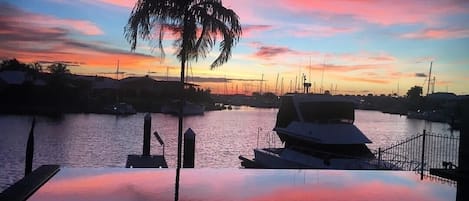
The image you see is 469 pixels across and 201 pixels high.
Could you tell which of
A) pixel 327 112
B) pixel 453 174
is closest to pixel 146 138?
pixel 327 112

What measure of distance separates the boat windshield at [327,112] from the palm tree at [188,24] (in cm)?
1561

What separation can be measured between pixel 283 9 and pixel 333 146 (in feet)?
26.8

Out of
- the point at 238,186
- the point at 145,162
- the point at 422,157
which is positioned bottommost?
the point at 145,162

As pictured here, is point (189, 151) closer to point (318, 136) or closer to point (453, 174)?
point (318, 136)

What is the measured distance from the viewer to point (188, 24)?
7.02 metres

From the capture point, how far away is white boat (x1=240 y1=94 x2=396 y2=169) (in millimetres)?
21141

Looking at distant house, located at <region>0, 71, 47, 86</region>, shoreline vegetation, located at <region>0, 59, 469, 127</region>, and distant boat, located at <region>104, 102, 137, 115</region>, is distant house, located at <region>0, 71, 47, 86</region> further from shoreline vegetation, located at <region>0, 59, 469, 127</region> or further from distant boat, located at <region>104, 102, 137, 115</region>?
distant boat, located at <region>104, 102, 137, 115</region>

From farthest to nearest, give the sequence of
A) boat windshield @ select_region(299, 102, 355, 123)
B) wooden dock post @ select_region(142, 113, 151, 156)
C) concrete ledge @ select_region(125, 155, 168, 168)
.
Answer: boat windshield @ select_region(299, 102, 355, 123) → wooden dock post @ select_region(142, 113, 151, 156) → concrete ledge @ select_region(125, 155, 168, 168)

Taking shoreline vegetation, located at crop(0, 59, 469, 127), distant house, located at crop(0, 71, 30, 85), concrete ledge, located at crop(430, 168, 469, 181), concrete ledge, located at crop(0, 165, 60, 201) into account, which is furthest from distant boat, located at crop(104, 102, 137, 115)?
concrete ledge, located at crop(430, 168, 469, 181)

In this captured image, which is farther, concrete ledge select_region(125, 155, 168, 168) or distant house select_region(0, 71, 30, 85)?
distant house select_region(0, 71, 30, 85)

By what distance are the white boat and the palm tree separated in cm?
1363

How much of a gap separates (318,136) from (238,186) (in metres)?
14.4

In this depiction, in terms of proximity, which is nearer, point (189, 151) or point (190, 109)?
point (189, 151)

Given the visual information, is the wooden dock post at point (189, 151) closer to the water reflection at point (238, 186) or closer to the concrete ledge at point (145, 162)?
the concrete ledge at point (145, 162)
